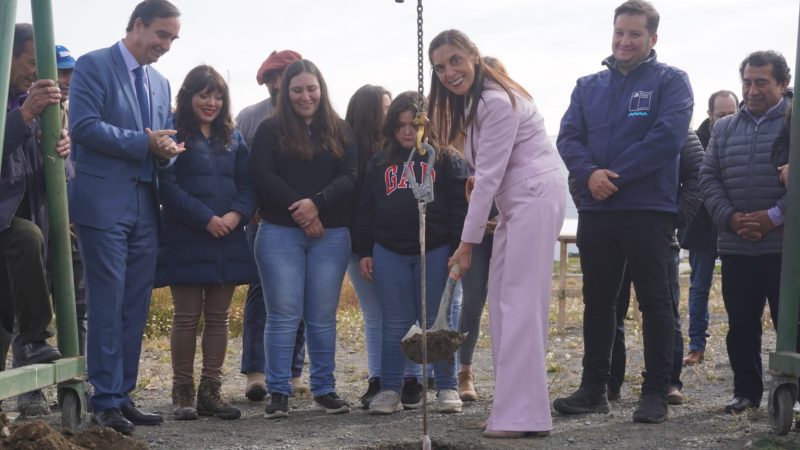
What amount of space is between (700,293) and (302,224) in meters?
3.69

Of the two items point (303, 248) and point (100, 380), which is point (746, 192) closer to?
point (303, 248)

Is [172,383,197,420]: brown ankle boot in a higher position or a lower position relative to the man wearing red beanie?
lower

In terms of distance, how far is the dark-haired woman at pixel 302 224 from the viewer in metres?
6.28

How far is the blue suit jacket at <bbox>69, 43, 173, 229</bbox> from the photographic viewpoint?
225 inches

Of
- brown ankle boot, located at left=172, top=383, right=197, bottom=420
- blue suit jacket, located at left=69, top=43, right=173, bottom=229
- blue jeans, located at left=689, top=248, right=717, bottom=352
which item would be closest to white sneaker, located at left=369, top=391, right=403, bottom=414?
brown ankle boot, located at left=172, top=383, right=197, bottom=420

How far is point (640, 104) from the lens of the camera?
5.93 m

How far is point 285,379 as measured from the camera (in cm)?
625

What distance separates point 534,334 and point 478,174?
0.85 meters

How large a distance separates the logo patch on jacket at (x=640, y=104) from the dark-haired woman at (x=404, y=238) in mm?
1110

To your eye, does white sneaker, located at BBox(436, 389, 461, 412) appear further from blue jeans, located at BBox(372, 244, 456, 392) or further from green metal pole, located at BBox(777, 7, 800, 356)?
green metal pole, located at BBox(777, 7, 800, 356)

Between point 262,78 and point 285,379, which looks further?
point 262,78

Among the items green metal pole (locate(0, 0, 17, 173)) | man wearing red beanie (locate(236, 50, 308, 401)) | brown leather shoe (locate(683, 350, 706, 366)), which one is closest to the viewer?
green metal pole (locate(0, 0, 17, 173))

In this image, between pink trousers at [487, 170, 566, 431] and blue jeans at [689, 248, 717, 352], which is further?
blue jeans at [689, 248, 717, 352]

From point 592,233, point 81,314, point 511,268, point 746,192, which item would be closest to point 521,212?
point 511,268
